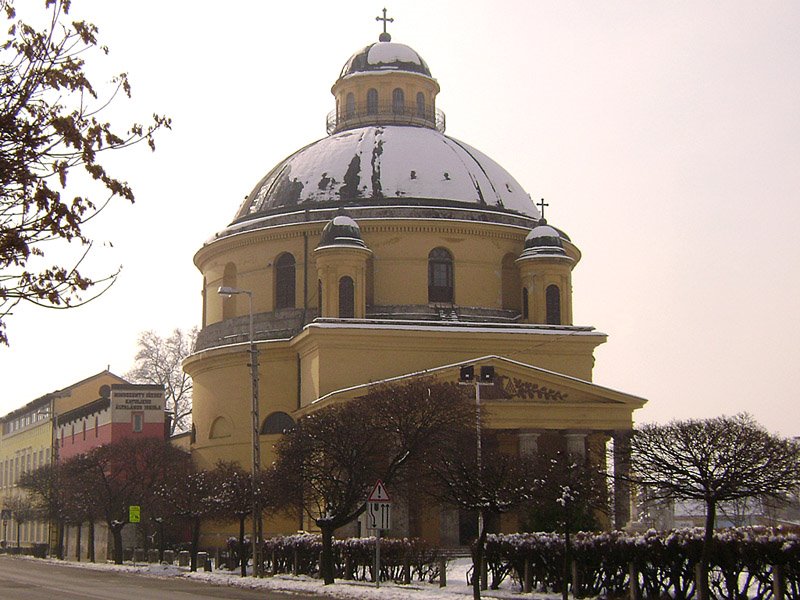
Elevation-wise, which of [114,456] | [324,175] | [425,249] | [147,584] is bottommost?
[147,584]

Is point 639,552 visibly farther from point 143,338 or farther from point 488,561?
point 143,338

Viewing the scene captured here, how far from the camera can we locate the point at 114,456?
196 feet

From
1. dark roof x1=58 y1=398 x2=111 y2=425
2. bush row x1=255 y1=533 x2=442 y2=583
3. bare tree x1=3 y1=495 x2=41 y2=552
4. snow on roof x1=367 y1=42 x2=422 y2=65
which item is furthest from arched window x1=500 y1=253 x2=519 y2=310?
bare tree x1=3 y1=495 x2=41 y2=552

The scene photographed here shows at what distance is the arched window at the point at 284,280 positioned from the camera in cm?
6056

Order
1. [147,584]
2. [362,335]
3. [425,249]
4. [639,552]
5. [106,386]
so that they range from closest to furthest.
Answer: [639,552] < [147,584] < [362,335] < [425,249] < [106,386]

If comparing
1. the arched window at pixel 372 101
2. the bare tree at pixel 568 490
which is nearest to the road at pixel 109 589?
the bare tree at pixel 568 490

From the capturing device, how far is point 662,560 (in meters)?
26.1

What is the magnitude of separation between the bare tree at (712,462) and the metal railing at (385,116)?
143ft

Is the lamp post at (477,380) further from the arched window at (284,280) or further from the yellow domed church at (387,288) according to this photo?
the arched window at (284,280)

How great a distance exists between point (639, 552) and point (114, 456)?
37673 mm

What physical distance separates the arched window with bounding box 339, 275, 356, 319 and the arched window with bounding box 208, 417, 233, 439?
9.06 meters

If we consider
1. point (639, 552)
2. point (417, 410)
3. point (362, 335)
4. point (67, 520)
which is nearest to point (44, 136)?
point (639, 552)

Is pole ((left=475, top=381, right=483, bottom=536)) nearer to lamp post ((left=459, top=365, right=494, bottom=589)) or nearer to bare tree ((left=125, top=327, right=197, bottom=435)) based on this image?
lamp post ((left=459, top=365, right=494, bottom=589))

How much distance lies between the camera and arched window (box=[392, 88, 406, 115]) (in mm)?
67250
